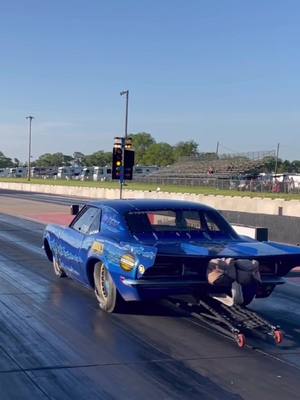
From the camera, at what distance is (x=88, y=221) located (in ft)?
31.3

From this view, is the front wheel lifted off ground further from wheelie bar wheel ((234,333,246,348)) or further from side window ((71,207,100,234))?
wheelie bar wheel ((234,333,246,348))

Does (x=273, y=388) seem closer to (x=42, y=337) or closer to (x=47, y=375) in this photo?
(x=47, y=375)

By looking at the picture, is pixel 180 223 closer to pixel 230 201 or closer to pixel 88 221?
pixel 88 221

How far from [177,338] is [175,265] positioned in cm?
83

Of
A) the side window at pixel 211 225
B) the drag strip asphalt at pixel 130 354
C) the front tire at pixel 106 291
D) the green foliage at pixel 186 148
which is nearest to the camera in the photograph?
the drag strip asphalt at pixel 130 354

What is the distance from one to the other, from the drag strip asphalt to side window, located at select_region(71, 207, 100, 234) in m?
0.99

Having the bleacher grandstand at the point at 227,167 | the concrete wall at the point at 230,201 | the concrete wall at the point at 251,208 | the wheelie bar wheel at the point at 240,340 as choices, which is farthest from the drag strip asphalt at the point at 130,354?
the bleacher grandstand at the point at 227,167

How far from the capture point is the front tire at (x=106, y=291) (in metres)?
8.20

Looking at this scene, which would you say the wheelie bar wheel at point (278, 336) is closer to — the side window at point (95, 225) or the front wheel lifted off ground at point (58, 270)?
the side window at point (95, 225)

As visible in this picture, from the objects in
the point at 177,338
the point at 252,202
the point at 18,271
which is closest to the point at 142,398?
the point at 177,338

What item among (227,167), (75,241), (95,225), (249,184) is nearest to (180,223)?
(95,225)

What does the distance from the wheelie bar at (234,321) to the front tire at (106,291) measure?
0.96m

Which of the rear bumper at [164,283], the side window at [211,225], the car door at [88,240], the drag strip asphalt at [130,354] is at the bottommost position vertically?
the drag strip asphalt at [130,354]

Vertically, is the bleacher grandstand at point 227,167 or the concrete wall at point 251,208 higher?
the bleacher grandstand at point 227,167
